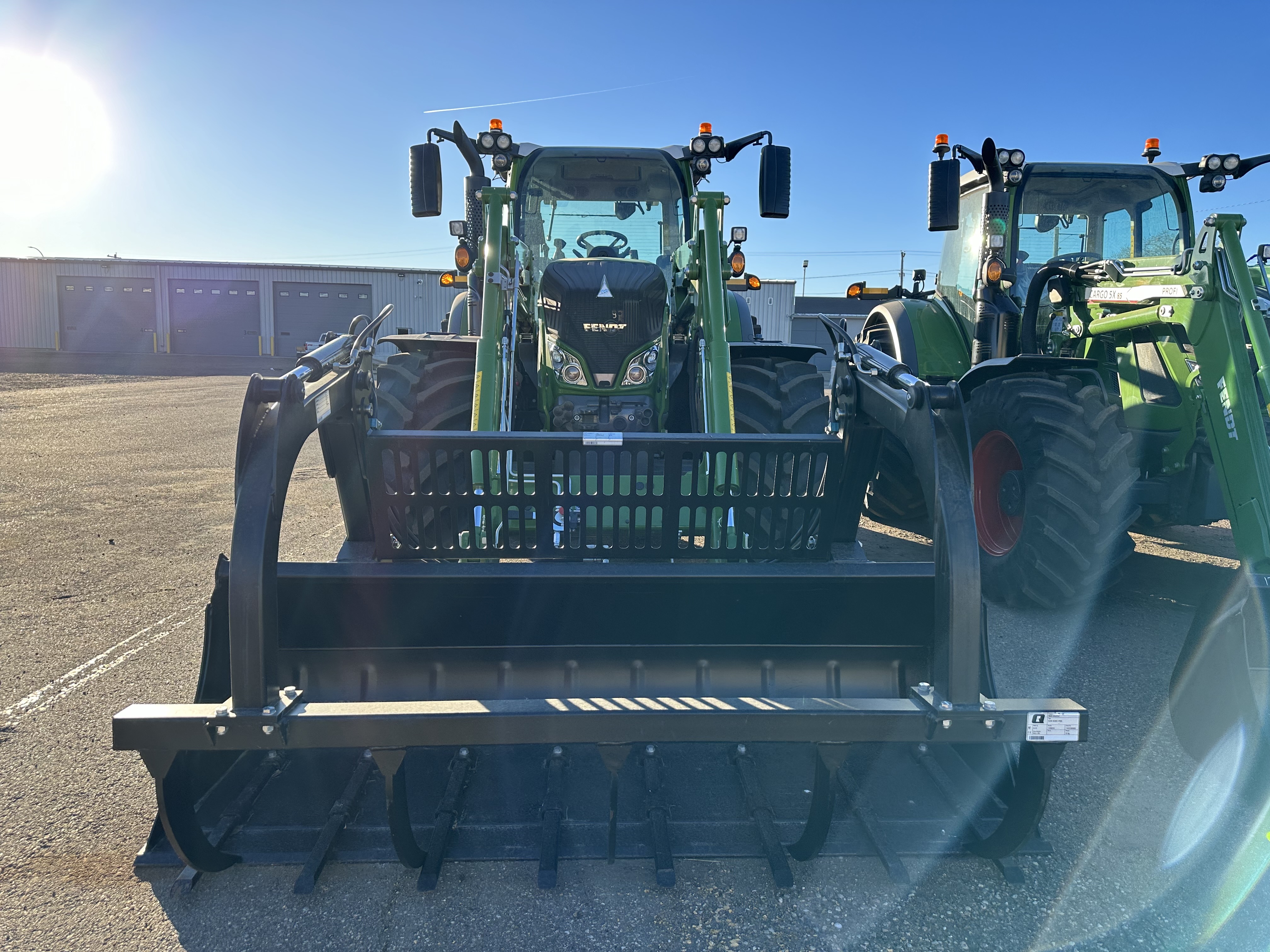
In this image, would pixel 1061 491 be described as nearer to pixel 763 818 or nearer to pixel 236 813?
pixel 763 818

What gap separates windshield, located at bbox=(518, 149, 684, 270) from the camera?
5.23m

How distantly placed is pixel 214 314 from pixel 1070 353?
38438 mm

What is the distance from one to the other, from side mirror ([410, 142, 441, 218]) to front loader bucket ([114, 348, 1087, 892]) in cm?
201

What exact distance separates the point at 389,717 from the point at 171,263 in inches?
1596

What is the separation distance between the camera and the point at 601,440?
9.48 feet

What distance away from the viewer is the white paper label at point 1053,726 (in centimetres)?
220

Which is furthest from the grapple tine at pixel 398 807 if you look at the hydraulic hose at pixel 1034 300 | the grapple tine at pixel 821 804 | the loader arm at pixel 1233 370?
the hydraulic hose at pixel 1034 300

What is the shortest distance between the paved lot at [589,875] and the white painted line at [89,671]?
0.05ft

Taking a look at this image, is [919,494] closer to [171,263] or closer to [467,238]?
[467,238]

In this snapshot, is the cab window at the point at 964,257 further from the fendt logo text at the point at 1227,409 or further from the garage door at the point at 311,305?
the garage door at the point at 311,305

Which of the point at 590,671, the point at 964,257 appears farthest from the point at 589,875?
the point at 964,257

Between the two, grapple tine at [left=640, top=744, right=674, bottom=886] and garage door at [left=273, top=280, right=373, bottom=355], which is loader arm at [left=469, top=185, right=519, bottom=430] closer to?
grapple tine at [left=640, top=744, right=674, bottom=886]

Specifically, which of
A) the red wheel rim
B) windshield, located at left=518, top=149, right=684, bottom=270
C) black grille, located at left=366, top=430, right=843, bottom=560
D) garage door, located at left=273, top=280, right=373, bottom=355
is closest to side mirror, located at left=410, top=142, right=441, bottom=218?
windshield, located at left=518, top=149, right=684, bottom=270

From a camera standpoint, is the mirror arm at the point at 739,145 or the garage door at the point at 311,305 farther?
the garage door at the point at 311,305
